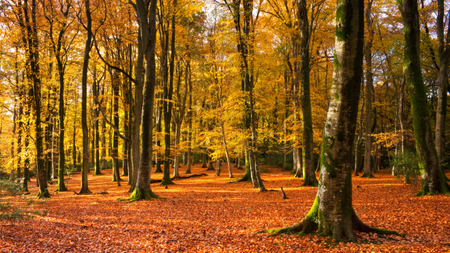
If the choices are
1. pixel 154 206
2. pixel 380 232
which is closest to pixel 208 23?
pixel 154 206

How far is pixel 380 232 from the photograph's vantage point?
4629 millimetres

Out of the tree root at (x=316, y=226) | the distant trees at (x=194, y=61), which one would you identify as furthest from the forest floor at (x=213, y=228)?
the distant trees at (x=194, y=61)

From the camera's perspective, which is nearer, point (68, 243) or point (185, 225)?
point (68, 243)

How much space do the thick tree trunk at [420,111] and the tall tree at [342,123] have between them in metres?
5.62

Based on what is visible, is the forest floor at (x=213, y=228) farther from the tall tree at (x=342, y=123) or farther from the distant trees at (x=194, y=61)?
the distant trees at (x=194, y=61)

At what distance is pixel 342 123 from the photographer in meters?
4.30

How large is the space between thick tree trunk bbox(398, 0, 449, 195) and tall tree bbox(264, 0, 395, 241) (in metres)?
5.62

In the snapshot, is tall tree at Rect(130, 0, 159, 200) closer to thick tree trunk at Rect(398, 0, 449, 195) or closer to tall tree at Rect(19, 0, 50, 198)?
tall tree at Rect(19, 0, 50, 198)

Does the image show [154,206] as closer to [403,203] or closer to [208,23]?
[403,203]

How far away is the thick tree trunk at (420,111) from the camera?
8172mm

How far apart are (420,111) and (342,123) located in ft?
19.7

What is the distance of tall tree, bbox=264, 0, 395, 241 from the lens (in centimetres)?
429

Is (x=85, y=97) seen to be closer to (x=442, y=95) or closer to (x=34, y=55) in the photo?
(x=34, y=55)

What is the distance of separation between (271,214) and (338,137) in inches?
148
